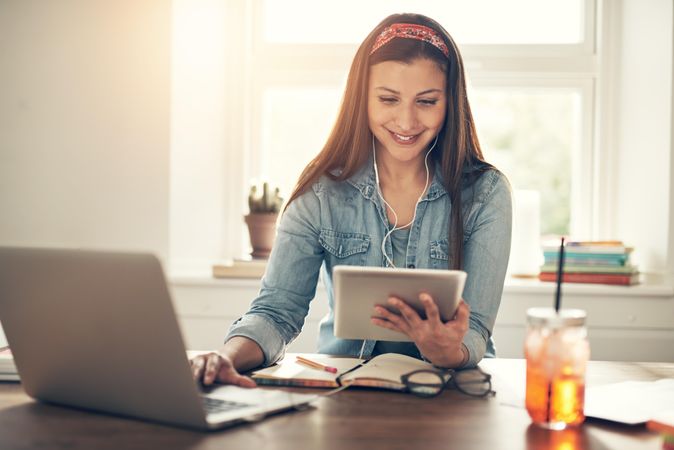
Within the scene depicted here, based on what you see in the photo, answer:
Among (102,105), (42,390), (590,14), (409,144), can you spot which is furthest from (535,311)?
(590,14)

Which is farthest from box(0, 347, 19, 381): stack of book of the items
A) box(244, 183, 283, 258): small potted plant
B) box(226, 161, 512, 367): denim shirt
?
box(244, 183, 283, 258): small potted plant

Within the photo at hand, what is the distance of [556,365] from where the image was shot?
39.0 inches

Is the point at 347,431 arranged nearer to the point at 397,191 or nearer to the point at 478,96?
the point at 397,191

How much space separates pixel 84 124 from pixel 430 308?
1.81m

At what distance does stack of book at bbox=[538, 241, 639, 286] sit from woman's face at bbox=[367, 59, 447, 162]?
39.0 inches

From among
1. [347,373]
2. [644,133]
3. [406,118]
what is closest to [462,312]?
[347,373]

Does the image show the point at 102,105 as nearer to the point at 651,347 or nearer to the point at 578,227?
the point at 578,227

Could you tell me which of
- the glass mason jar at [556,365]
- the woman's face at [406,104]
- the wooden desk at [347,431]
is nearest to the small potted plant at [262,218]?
the woman's face at [406,104]

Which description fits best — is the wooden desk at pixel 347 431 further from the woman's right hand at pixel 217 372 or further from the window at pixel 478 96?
the window at pixel 478 96

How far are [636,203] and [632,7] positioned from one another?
2.35 ft

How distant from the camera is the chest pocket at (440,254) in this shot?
178cm

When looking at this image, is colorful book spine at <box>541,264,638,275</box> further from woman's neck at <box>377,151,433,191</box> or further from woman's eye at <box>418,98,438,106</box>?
woman's eye at <box>418,98,438,106</box>

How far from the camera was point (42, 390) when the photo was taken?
112cm

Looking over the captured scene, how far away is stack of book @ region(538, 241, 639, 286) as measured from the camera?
260cm
